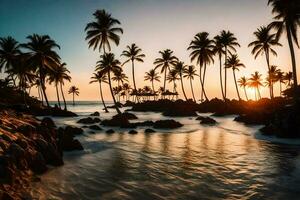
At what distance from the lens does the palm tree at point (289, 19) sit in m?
29.9

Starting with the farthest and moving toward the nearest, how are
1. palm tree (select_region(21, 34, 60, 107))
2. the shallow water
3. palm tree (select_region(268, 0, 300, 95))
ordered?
palm tree (select_region(21, 34, 60, 107)) < palm tree (select_region(268, 0, 300, 95)) < the shallow water

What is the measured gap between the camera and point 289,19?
1193 inches

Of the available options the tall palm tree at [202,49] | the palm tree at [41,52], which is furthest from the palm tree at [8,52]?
the tall palm tree at [202,49]

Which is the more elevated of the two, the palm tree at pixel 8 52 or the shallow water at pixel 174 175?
the palm tree at pixel 8 52

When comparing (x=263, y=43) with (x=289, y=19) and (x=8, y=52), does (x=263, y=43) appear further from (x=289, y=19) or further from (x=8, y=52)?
(x=8, y=52)

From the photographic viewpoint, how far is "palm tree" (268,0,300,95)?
1177 inches

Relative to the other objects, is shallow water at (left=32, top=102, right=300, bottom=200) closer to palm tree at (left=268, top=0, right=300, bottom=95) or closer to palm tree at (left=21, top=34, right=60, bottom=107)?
palm tree at (left=268, top=0, right=300, bottom=95)

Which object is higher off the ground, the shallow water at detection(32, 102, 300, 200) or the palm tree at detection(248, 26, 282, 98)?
the palm tree at detection(248, 26, 282, 98)

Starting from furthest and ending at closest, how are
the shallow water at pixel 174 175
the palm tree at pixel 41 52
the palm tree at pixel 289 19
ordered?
the palm tree at pixel 41 52, the palm tree at pixel 289 19, the shallow water at pixel 174 175

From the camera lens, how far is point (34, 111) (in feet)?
165

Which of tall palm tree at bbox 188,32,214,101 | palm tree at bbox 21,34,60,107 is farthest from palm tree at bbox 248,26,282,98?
palm tree at bbox 21,34,60,107

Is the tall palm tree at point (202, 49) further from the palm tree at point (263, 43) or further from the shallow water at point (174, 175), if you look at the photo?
the shallow water at point (174, 175)

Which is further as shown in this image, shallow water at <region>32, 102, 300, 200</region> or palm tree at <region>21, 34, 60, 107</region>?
palm tree at <region>21, 34, 60, 107</region>

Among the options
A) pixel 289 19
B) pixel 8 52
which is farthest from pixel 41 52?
pixel 289 19
